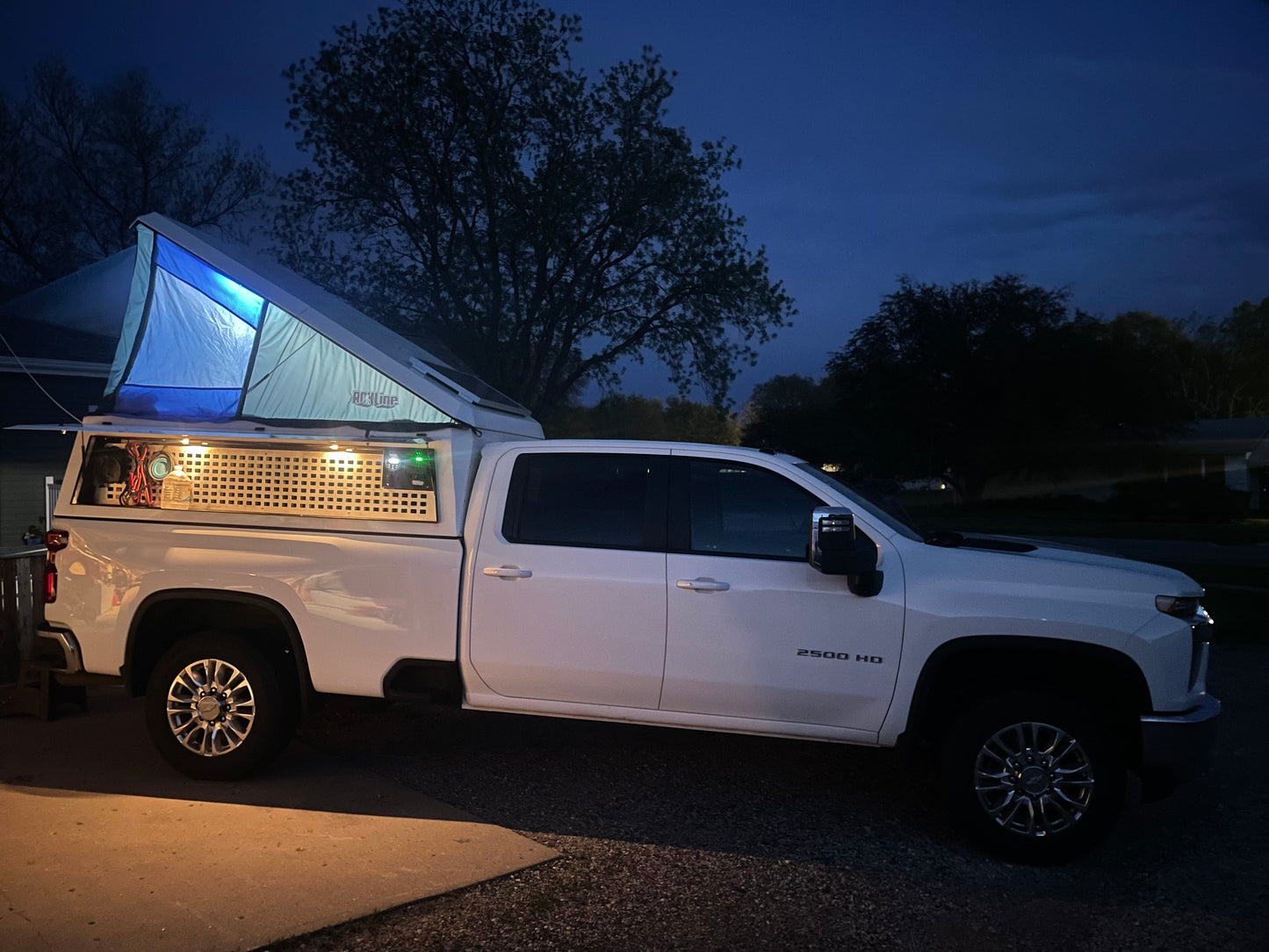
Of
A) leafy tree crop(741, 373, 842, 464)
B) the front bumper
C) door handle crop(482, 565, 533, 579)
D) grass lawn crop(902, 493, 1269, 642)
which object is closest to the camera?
the front bumper

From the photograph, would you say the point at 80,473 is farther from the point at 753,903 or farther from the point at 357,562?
the point at 753,903

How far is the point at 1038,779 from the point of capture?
4906 mm

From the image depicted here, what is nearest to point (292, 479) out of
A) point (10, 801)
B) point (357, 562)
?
point (357, 562)

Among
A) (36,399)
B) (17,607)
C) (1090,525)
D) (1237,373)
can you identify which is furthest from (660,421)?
(17,607)

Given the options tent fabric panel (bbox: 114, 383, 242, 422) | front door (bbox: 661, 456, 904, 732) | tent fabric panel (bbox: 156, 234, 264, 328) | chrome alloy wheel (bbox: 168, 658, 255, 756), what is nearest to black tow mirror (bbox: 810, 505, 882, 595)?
front door (bbox: 661, 456, 904, 732)

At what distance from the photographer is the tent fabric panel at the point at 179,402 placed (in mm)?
5898

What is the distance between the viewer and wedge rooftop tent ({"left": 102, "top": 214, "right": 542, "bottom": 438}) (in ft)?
18.9

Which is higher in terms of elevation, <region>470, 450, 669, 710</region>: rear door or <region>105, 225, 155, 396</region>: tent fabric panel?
<region>105, 225, 155, 396</region>: tent fabric panel

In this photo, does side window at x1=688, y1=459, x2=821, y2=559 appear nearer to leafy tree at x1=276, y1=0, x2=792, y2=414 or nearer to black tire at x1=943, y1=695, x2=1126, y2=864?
black tire at x1=943, y1=695, x2=1126, y2=864

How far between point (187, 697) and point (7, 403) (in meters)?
12.3

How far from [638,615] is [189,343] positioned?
121 inches

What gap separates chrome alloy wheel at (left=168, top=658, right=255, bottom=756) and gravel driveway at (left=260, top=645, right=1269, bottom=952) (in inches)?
36.3

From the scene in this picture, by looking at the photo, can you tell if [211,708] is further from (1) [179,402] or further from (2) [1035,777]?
(2) [1035,777]

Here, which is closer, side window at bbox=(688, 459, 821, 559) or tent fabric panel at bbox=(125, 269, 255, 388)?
side window at bbox=(688, 459, 821, 559)
